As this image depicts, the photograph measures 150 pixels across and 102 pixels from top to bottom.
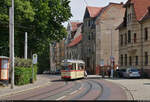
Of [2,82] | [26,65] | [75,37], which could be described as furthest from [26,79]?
[75,37]

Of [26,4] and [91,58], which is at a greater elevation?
[26,4]

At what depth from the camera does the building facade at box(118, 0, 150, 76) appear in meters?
44.5

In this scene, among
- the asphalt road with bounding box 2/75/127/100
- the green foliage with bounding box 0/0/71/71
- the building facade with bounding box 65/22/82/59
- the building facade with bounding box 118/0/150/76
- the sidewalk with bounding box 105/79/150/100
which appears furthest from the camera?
the building facade with bounding box 65/22/82/59

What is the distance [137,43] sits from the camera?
1838 inches

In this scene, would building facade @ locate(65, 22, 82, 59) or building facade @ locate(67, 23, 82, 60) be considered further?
building facade @ locate(65, 22, 82, 59)

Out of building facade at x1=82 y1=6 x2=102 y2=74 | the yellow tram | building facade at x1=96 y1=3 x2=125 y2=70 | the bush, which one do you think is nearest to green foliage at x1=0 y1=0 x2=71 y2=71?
the yellow tram

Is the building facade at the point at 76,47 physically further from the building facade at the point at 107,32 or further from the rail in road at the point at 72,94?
the rail in road at the point at 72,94

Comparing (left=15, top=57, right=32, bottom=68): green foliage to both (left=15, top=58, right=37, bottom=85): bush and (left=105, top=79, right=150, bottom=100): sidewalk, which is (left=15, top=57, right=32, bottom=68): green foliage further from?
(left=105, top=79, right=150, bottom=100): sidewalk

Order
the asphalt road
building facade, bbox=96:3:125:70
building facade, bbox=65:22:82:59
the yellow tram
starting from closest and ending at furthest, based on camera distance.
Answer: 1. the asphalt road
2. the yellow tram
3. building facade, bbox=96:3:125:70
4. building facade, bbox=65:22:82:59

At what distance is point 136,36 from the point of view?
1855 inches

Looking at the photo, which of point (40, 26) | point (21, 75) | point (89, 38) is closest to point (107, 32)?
point (89, 38)

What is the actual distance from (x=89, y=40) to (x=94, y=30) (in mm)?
4044

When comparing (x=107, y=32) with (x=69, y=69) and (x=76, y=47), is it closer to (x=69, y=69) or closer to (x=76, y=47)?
(x=76, y=47)

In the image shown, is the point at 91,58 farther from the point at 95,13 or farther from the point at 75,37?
the point at 75,37
